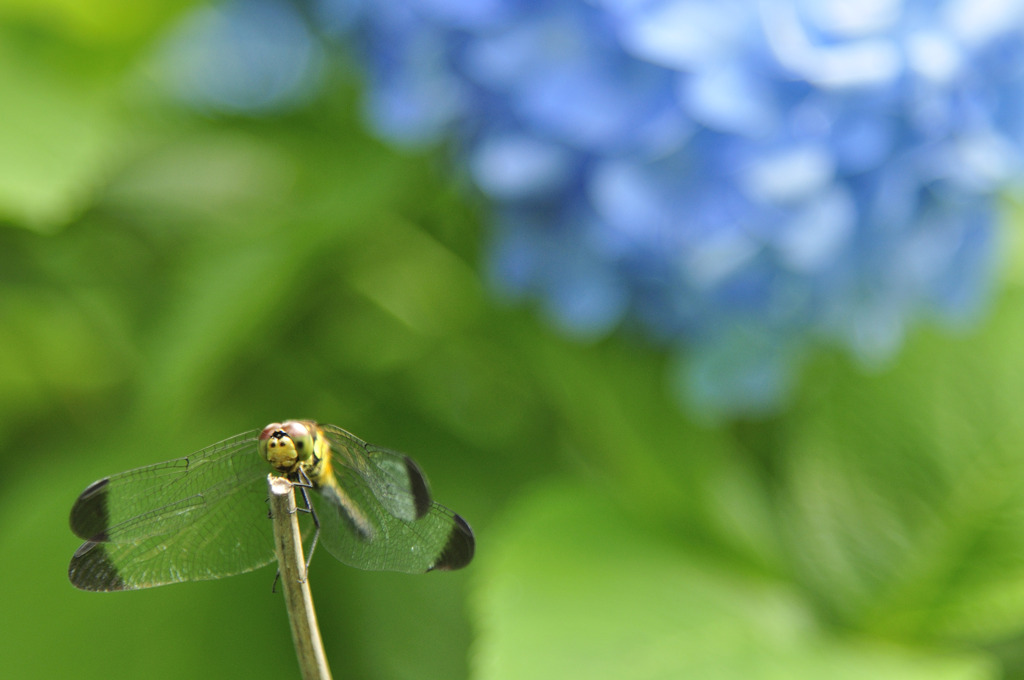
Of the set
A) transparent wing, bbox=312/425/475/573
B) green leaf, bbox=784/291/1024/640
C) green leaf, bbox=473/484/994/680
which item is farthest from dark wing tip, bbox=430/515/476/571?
green leaf, bbox=784/291/1024/640

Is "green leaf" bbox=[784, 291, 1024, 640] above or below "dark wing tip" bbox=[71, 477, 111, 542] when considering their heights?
above

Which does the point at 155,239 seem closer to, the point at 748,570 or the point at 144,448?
the point at 144,448

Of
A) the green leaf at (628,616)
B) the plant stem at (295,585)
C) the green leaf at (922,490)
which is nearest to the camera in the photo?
the plant stem at (295,585)

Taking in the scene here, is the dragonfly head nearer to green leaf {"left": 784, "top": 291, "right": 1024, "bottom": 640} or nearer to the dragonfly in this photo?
the dragonfly

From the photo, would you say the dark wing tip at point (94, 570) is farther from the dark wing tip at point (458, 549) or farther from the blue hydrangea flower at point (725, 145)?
the blue hydrangea flower at point (725, 145)

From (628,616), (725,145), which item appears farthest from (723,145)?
(628,616)

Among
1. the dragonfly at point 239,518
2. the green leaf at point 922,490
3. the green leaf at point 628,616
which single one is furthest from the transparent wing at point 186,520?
the green leaf at point 922,490
